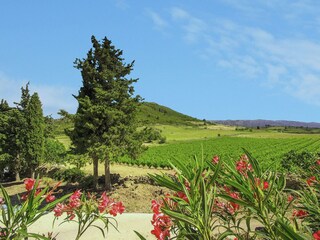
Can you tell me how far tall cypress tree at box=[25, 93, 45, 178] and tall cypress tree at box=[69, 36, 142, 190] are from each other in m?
8.14

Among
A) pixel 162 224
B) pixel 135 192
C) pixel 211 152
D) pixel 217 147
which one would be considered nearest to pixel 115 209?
pixel 162 224

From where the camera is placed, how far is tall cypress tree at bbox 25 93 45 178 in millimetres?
29953

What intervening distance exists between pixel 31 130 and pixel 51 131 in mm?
3052

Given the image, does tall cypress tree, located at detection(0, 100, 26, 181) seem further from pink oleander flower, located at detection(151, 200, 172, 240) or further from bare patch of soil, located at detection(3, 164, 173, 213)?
pink oleander flower, located at detection(151, 200, 172, 240)

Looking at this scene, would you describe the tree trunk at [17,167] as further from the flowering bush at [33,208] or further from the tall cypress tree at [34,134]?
the flowering bush at [33,208]

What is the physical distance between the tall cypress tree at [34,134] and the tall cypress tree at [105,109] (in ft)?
26.7

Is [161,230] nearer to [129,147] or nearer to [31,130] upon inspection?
[129,147]

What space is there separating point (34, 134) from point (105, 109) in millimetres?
11152

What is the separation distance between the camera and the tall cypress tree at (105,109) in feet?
71.0

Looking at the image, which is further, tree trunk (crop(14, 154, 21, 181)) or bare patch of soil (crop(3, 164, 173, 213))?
tree trunk (crop(14, 154, 21, 181))

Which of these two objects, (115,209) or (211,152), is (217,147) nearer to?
(211,152)

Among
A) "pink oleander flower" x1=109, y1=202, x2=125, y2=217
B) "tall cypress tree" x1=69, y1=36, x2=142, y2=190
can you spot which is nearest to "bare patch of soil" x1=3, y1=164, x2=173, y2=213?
"tall cypress tree" x1=69, y1=36, x2=142, y2=190

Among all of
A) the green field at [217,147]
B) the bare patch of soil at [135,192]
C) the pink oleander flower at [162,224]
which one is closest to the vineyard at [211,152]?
the green field at [217,147]

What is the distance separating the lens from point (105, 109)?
21.5 metres
